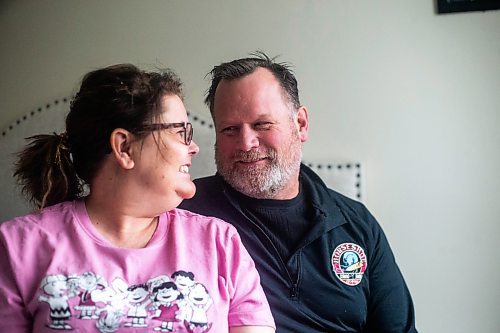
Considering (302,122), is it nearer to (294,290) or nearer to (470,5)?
(294,290)

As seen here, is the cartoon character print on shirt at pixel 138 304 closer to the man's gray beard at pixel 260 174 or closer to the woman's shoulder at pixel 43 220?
the woman's shoulder at pixel 43 220

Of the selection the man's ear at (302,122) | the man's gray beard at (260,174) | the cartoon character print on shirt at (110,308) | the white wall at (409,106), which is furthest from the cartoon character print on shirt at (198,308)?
the white wall at (409,106)

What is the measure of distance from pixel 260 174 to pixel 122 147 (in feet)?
1.64

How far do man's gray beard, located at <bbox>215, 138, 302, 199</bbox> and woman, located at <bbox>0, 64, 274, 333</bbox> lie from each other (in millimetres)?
306

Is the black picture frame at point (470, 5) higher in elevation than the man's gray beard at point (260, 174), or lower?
higher

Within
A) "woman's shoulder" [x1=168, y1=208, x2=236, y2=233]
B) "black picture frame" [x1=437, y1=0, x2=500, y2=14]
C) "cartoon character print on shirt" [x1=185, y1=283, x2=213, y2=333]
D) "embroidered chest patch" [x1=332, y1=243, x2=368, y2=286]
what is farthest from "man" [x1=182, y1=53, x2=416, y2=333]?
"black picture frame" [x1=437, y1=0, x2=500, y2=14]

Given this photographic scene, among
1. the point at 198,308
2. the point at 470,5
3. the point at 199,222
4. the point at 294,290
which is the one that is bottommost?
the point at 294,290

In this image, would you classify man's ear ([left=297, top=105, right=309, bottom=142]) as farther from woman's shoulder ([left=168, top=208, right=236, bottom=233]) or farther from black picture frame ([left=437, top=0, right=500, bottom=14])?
black picture frame ([left=437, top=0, right=500, bottom=14])

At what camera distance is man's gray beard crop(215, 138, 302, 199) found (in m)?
1.58

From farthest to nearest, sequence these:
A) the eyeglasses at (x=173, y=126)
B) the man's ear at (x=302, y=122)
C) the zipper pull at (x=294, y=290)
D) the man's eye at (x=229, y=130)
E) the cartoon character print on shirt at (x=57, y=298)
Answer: the man's ear at (x=302, y=122)
the man's eye at (x=229, y=130)
the zipper pull at (x=294, y=290)
the eyeglasses at (x=173, y=126)
the cartoon character print on shirt at (x=57, y=298)

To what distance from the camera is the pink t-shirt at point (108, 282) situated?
3.54ft

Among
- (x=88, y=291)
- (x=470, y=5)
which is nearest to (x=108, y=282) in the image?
(x=88, y=291)

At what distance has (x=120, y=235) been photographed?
120 centimetres

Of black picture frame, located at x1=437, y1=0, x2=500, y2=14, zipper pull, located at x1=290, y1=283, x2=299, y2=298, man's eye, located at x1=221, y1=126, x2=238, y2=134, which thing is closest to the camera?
zipper pull, located at x1=290, y1=283, x2=299, y2=298
